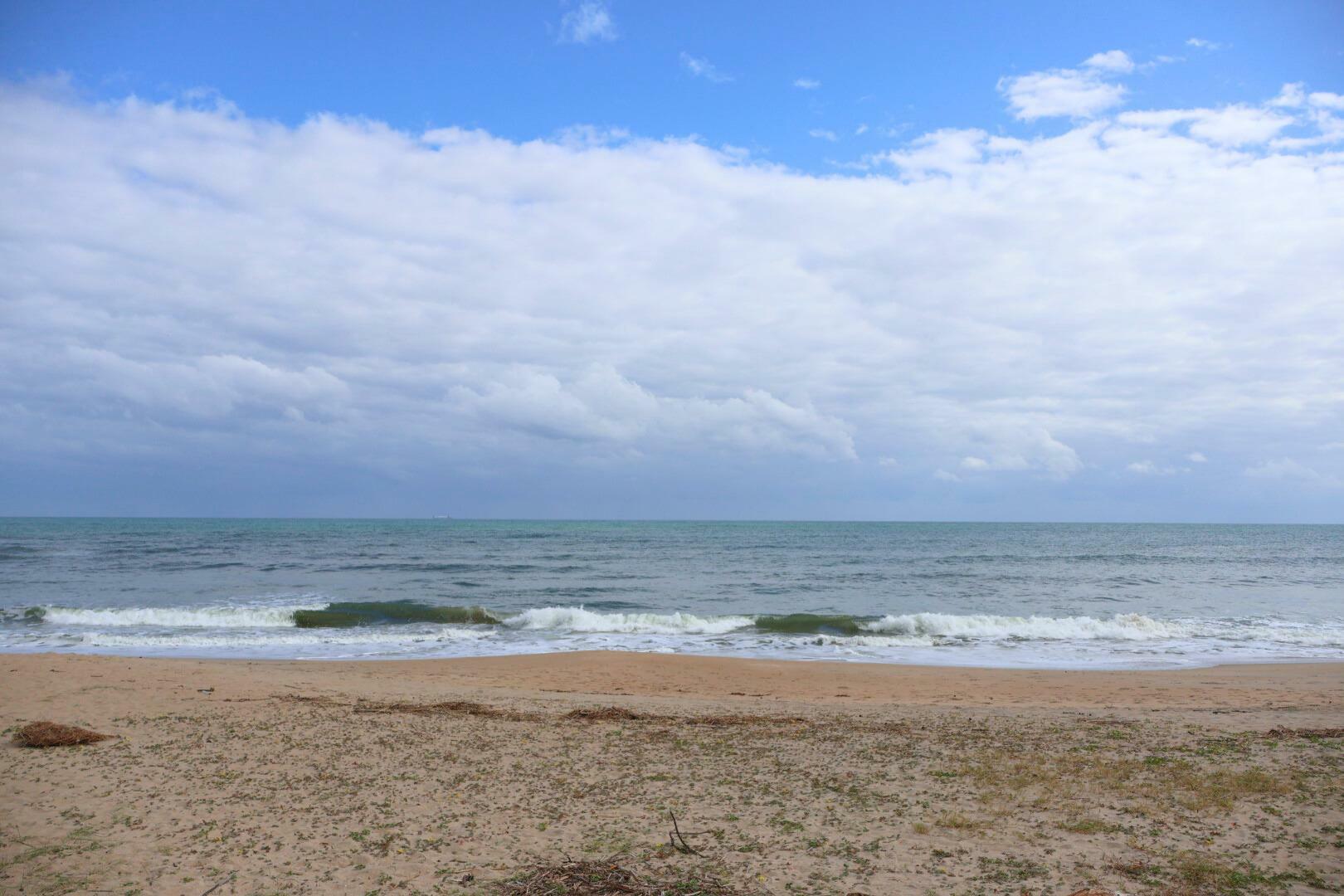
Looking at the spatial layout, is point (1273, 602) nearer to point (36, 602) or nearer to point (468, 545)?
point (36, 602)

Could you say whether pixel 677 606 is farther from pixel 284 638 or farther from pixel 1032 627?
pixel 284 638

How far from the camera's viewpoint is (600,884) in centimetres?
490

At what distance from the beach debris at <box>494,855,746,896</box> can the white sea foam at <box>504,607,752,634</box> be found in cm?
1923

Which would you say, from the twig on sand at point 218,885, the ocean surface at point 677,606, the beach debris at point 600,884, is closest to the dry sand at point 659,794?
the twig on sand at point 218,885

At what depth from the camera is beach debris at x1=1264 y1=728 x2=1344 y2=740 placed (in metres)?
8.66

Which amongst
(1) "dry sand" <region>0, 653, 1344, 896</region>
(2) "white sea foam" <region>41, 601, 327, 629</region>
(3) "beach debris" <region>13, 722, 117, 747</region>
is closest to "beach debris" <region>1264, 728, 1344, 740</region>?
(1) "dry sand" <region>0, 653, 1344, 896</region>

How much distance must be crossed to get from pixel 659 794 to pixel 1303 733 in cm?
790

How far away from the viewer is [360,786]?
23.0ft

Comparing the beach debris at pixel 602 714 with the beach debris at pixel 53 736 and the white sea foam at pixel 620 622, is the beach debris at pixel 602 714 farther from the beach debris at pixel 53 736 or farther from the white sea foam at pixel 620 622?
the white sea foam at pixel 620 622

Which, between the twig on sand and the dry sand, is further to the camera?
the dry sand

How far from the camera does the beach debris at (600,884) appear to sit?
481cm

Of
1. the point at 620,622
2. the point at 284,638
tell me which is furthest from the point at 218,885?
the point at 620,622

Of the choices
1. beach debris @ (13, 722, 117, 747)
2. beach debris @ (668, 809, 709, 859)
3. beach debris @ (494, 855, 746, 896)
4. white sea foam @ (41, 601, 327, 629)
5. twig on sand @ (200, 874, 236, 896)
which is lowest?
white sea foam @ (41, 601, 327, 629)

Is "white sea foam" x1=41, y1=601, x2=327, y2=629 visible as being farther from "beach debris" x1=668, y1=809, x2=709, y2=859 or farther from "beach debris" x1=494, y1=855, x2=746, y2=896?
"beach debris" x1=494, y1=855, x2=746, y2=896
